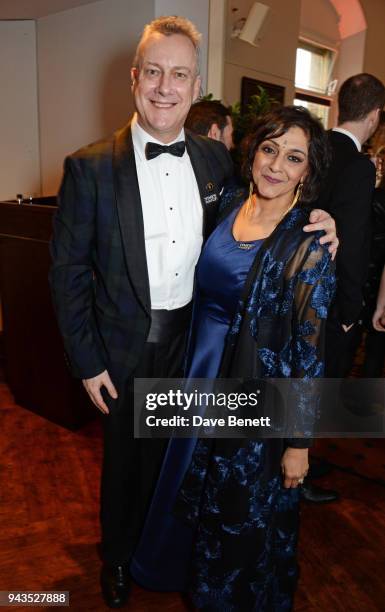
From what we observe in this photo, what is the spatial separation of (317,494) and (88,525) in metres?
1.03

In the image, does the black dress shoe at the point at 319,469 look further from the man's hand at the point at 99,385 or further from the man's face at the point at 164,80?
the man's face at the point at 164,80

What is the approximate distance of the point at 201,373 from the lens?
1.62 m

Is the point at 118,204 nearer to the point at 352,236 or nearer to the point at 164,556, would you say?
the point at 352,236

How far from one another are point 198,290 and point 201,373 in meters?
0.26

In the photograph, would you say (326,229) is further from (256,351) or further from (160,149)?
(160,149)

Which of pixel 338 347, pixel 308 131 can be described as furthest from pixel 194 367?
pixel 338 347

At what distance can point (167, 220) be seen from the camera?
5.10 feet

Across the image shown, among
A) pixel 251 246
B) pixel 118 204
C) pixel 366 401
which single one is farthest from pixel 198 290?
pixel 366 401

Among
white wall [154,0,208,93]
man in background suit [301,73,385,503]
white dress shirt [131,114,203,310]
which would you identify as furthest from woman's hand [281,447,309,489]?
white wall [154,0,208,93]

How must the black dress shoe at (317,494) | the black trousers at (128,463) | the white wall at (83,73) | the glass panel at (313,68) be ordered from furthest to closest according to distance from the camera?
the glass panel at (313,68) → the white wall at (83,73) → the black dress shoe at (317,494) → the black trousers at (128,463)

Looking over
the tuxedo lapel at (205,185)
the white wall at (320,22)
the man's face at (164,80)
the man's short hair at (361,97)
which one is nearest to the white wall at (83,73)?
the man's short hair at (361,97)

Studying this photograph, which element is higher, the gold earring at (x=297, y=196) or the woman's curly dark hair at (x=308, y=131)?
the woman's curly dark hair at (x=308, y=131)

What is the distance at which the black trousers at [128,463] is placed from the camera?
1.65 metres

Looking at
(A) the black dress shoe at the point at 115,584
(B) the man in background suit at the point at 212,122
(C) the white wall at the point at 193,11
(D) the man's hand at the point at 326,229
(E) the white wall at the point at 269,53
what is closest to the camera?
(D) the man's hand at the point at 326,229
